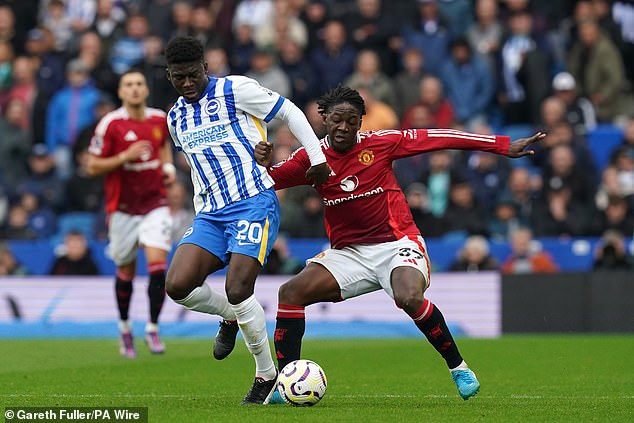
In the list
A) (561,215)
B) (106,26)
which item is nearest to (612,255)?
(561,215)

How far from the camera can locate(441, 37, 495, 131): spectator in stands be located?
1900cm

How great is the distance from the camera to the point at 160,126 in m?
13.0

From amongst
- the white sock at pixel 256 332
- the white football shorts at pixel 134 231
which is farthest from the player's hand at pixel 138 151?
the white sock at pixel 256 332

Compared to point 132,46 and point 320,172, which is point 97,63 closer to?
point 132,46

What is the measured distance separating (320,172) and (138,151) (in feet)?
14.7

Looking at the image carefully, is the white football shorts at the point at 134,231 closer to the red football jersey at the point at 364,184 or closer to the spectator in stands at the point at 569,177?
the red football jersey at the point at 364,184

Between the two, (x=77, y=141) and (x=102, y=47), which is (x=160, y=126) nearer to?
(x=77, y=141)

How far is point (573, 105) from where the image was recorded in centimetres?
1847

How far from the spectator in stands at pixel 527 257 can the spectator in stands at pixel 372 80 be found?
367 cm

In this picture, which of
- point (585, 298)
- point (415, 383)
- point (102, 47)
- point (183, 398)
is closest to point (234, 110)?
point (183, 398)

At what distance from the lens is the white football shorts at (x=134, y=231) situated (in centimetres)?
1284

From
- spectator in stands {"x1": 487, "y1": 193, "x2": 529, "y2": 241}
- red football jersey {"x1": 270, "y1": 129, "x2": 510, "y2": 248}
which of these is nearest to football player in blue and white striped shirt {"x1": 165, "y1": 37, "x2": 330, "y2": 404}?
red football jersey {"x1": 270, "y1": 129, "x2": 510, "y2": 248}

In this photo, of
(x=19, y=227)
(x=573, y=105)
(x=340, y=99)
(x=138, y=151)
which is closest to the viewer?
(x=340, y=99)

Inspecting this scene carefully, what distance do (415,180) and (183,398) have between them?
31.8ft
